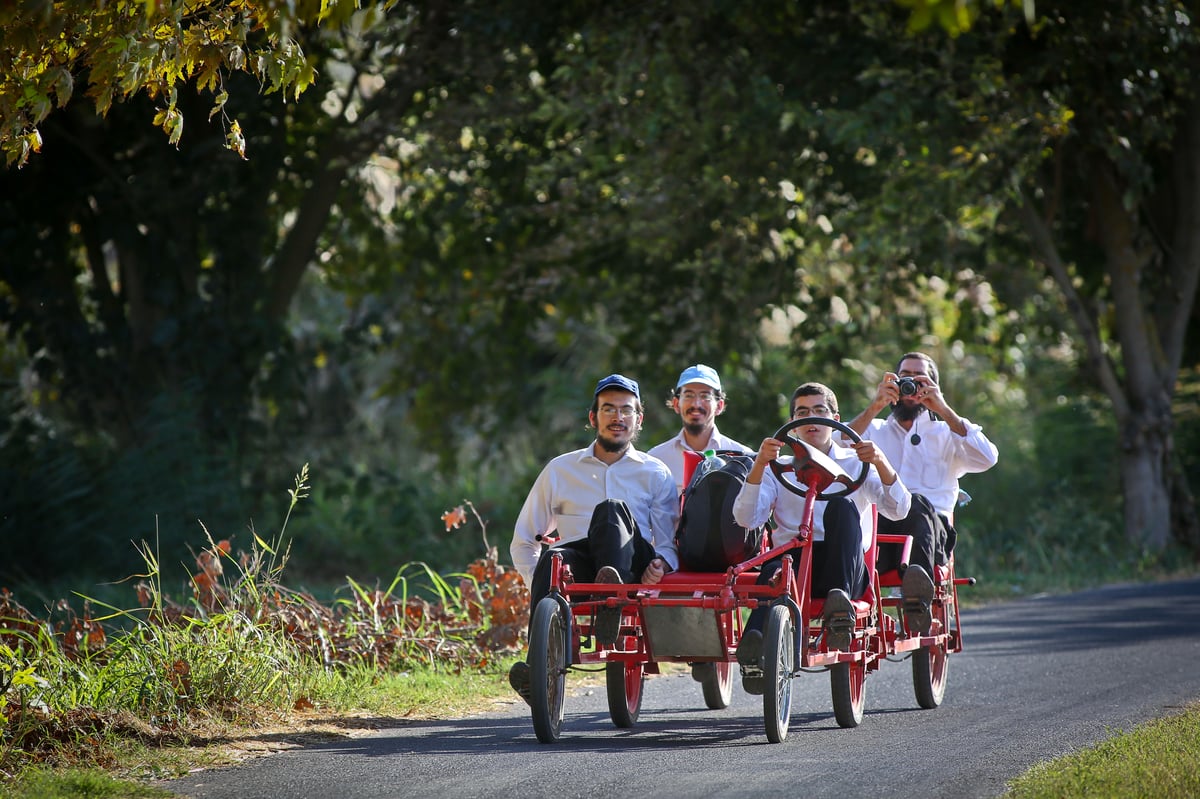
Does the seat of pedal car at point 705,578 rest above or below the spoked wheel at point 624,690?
above

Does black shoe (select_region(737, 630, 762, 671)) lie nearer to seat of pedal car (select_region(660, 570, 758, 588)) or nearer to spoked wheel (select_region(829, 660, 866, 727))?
seat of pedal car (select_region(660, 570, 758, 588))

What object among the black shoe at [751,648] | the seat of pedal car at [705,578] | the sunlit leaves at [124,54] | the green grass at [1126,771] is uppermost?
the sunlit leaves at [124,54]

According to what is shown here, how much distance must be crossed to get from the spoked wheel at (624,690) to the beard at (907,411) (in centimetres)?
236

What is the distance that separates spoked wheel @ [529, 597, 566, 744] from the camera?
6.79 meters

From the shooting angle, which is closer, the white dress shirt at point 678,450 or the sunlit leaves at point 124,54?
the sunlit leaves at point 124,54

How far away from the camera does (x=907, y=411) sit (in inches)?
360

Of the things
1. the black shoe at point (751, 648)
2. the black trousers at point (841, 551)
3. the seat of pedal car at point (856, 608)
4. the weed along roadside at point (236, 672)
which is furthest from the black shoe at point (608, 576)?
the weed along roadside at point (236, 672)

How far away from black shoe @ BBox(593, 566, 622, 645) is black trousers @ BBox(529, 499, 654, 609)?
0.40 feet

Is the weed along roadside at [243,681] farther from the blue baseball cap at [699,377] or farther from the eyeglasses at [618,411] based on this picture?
the blue baseball cap at [699,377]

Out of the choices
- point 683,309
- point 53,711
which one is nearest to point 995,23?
point 683,309

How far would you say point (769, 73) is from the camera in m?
A: 15.8

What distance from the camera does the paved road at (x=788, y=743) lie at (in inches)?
235

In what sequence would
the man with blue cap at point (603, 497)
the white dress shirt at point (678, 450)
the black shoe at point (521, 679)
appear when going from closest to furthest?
the black shoe at point (521, 679)
the man with blue cap at point (603, 497)
the white dress shirt at point (678, 450)

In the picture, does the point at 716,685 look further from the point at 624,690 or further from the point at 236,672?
the point at 236,672
